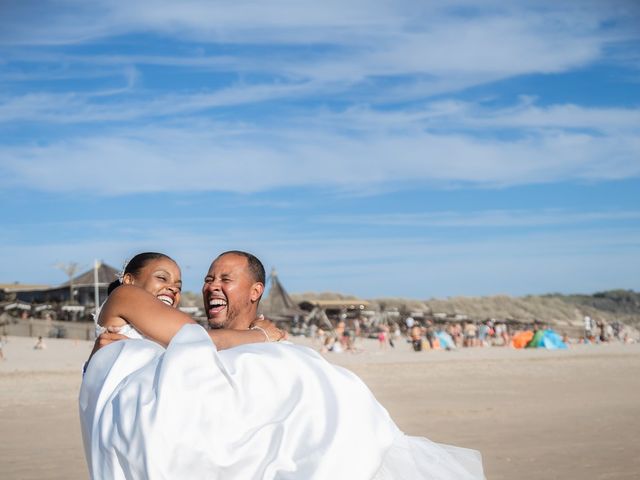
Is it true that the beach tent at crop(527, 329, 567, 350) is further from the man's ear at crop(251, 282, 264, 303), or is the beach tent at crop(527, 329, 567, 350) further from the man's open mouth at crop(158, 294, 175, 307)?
the man's open mouth at crop(158, 294, 175, 307)

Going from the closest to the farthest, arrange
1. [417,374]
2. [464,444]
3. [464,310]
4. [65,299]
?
[464,444] < [417,374] < [65,299] < [464,310]

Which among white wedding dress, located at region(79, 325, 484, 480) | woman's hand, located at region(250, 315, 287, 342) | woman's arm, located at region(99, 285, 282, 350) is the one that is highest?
woman's arm, located at region(99, 285, 282, 350)

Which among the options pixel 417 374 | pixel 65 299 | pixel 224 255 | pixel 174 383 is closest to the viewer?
pixel 174 383

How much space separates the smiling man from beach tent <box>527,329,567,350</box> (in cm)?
3444

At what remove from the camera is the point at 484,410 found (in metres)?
14.8

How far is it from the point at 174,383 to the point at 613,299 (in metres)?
138

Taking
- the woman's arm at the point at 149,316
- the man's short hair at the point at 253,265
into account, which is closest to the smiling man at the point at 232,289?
the man's short hair at the point at 253,265

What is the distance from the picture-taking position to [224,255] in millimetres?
4664

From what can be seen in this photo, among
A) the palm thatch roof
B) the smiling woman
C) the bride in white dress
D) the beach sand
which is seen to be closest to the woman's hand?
the bride in white dress

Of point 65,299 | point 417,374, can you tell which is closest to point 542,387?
point 417,374

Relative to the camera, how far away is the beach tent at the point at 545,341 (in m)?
37.7

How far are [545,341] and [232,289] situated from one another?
35.2 meters

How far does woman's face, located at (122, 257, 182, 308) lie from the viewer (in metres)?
4.31

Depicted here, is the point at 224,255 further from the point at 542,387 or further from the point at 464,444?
the point at 542,387
